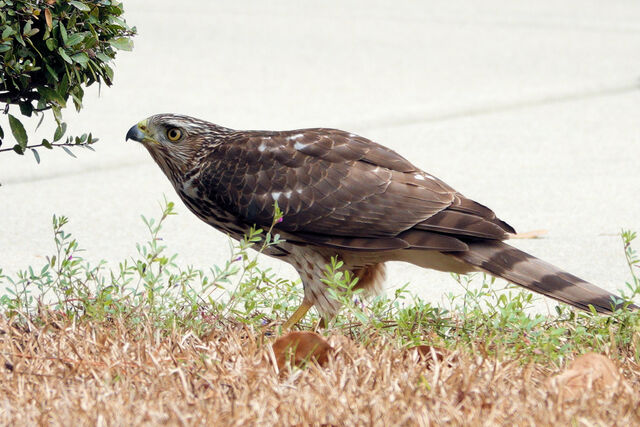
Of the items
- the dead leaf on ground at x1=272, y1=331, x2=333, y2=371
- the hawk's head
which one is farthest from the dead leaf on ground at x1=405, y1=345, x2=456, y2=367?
the hawk's head

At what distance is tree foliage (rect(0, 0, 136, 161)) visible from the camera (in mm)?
3875

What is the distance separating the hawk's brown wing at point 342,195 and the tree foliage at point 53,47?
2.27ft

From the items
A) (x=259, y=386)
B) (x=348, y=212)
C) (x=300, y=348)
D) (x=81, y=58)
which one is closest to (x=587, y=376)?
(x=300, y=348)

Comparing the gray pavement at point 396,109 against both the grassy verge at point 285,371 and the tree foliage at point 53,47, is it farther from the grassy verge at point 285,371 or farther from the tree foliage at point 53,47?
the tree foliage at point 53,47

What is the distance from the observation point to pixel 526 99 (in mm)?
10117

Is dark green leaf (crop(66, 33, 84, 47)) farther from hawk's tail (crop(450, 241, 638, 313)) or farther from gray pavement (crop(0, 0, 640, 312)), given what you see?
gray pavement (crop(0, 0, 640, 312))

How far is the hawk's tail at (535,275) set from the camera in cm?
410

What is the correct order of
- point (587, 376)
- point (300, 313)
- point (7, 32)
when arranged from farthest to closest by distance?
1. point (300, 313)
2. point (7, 32)
3. point (587, 376)

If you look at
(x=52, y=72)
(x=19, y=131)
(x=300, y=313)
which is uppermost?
(x=52, y=72)

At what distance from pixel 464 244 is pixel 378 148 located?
65 centimetres

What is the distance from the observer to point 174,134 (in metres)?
4.76

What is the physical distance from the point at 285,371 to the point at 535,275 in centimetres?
117

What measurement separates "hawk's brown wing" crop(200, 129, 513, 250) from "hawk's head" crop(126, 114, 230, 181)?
158 mm

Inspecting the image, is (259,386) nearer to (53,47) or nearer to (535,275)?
(535,275)
